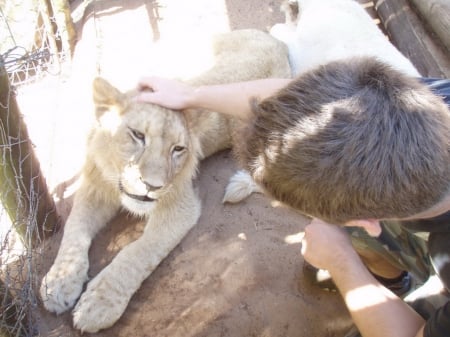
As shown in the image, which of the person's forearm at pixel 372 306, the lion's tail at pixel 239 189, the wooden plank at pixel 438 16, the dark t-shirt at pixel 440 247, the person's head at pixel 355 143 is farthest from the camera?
the wooden plank at pixel 438 16

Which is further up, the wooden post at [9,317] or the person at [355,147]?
the person at [355,147]

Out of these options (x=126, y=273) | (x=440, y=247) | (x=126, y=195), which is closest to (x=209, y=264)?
(x=126, y=273)

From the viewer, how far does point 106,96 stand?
2631 millimetres

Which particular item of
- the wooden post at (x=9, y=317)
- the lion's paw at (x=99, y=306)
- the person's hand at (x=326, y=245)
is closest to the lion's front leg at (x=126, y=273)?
the lion's paw at (x=99, y=306)

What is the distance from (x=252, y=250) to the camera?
9.76 ft

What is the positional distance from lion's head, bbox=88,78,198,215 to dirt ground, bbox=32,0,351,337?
0.40 m

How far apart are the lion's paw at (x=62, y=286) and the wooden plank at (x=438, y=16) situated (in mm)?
3277

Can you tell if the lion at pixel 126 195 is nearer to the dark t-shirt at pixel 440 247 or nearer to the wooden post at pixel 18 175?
the wooden post at pixel 18 175

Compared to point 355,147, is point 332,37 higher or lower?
lower

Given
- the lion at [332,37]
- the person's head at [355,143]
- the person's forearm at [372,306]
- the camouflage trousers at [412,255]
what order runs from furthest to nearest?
the lion at [332,37]
the camouflage trousers at [412,255]
the person's forearm at [372,306]
the person's head at [355,143]

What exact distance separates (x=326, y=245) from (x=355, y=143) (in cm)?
81

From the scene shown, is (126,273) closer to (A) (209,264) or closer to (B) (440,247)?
(A) (209,264)

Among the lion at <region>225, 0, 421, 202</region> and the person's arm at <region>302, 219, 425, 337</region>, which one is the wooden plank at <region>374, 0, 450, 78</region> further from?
the person's arm at <region>302, 219, 425, 337</region>

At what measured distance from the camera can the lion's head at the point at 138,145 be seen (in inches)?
101
